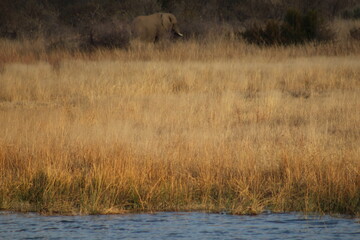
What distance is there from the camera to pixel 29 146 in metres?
8.45

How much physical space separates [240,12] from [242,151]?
94.1 ft

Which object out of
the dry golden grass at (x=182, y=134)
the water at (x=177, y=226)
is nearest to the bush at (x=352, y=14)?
the dry golden grass at (x=182, y=134)

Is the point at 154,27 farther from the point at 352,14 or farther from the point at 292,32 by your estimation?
the point at 352,14

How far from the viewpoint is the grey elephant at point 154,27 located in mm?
25672

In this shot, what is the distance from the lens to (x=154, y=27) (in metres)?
26.2

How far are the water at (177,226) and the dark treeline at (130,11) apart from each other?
22.4m

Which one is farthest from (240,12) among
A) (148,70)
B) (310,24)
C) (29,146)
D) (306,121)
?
(29,146)

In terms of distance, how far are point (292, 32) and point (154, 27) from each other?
6746mm

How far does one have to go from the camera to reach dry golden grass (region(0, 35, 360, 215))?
6738 millimetres

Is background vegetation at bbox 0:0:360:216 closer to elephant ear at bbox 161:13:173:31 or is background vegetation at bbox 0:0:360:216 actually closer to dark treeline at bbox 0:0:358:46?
elephant ear at bbox 161:13:173:31

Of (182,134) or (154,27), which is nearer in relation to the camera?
(182,134)

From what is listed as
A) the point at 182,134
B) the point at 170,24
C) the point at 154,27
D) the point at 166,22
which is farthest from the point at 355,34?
the point at 182,134

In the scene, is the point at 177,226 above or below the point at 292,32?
below

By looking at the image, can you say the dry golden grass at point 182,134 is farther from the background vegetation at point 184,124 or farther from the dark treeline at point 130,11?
the dark treeline at point 130,11
